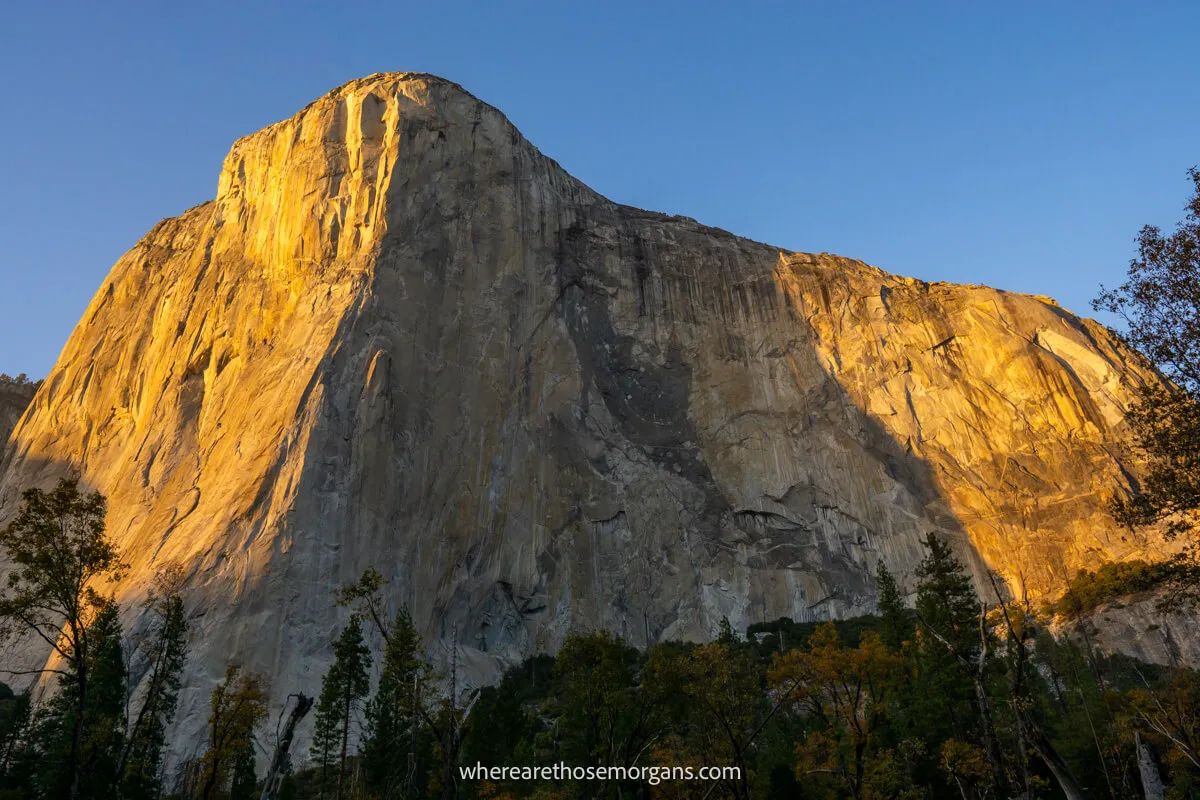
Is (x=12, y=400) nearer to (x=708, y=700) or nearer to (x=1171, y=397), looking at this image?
(x=708, y=700)

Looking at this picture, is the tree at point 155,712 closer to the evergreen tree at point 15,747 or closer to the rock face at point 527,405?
the evergreen tree at point 15,747

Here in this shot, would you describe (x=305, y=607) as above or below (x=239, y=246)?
below

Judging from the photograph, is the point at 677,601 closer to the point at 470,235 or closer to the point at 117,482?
the point at 470,235

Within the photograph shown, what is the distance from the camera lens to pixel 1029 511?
6272 centimetres

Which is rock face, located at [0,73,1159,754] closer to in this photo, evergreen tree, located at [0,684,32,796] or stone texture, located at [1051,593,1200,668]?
stone texture, located at [1051,593,1200,668]

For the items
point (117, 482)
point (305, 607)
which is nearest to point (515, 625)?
point (305, 607)

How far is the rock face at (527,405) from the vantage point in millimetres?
51406

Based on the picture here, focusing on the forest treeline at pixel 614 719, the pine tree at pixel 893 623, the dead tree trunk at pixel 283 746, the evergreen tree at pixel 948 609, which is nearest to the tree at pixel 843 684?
the forest treeline at pixel 614 719

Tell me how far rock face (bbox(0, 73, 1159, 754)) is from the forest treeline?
1054 centimetres

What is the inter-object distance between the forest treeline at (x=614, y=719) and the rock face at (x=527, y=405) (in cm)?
1054

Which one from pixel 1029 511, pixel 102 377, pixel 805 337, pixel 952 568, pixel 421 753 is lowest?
pixel 421 753

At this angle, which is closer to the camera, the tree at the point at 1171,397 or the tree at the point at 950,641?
the tree at the point at 1171,397

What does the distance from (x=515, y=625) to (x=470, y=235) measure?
27.8 meters

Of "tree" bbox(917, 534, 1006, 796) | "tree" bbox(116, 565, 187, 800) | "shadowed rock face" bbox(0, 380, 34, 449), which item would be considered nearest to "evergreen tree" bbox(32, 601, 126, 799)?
"tree" bbox(116, 565, 187, 800)
